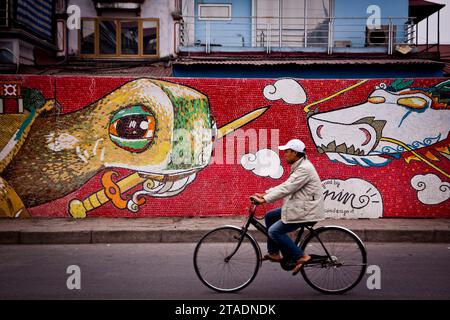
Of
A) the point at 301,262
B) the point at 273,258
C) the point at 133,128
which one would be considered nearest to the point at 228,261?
the point at 273,258

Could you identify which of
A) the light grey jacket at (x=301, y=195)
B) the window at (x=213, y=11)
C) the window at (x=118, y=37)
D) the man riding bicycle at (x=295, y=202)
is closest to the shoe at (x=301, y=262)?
the man riding bicycle at (x=295, y=202)

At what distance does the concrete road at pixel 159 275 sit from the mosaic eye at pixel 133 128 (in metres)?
2.58

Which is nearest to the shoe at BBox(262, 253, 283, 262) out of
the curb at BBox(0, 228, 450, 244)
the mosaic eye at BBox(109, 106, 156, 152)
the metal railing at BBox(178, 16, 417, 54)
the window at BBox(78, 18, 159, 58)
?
the curb at BBox(0, 228, 450, 244)

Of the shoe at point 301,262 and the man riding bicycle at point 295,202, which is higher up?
the man riding bicycle at point 295,202

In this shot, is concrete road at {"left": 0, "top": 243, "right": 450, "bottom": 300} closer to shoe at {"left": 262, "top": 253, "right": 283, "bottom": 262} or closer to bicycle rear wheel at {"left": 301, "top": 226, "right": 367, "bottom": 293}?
bicycle rear wheel at {"left": 301, "top": 226, "right": 367, "bottom": 293}

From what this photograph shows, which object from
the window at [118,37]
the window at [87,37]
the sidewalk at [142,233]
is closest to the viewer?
the sidewalk at [142,233]

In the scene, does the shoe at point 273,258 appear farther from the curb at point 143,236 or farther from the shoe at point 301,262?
the curb at point 143,236

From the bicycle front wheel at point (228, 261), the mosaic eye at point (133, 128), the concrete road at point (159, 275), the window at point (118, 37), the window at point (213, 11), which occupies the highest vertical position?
the window at point (213, 11)

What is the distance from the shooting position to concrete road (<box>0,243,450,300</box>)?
515 cm

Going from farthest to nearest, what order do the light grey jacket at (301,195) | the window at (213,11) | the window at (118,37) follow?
the window at (213,11), the window at (118,37), the light grey jacket at (301,195)

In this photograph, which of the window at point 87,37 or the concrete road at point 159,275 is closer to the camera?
the concrete road at point 159,275

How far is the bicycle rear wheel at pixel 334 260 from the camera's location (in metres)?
5.16

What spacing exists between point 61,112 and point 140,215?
2.79 metres

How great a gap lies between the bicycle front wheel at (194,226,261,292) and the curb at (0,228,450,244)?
2.86 metres
